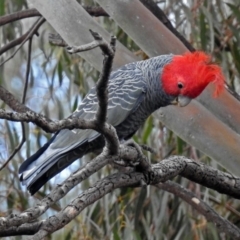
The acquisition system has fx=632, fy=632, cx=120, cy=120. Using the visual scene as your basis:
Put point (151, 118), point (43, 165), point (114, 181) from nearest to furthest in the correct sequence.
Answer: point (114, 181), point (43, 165), point (151, 118)

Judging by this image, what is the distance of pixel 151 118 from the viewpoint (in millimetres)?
2482

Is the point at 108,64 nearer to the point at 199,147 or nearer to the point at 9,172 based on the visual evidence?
the point at 199,147

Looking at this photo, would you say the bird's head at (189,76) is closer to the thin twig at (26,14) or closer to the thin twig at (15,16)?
the thin twig at (26,14)

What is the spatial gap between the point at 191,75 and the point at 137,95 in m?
0.19

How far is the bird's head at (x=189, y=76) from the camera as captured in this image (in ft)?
5.90

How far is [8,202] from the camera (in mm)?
2521

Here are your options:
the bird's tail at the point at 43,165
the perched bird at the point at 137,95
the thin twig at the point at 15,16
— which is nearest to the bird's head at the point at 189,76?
the perched bird at the point at 137,95

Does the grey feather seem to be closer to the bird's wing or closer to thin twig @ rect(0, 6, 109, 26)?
the bird's wing

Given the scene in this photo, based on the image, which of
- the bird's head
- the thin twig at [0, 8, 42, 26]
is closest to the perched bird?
the bird's head

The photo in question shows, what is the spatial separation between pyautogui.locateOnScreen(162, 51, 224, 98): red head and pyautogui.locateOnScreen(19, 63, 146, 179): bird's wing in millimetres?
94

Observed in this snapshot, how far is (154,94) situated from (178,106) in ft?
0.28

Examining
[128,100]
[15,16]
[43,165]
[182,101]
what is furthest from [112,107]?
[15,16]

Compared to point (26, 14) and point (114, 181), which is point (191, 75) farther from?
point (26, 14)

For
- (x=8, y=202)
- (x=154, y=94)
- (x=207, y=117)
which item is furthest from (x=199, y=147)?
(x=8, y=202)
